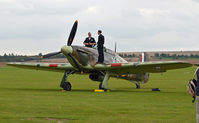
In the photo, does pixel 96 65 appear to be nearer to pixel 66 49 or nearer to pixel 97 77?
pixel 97 77

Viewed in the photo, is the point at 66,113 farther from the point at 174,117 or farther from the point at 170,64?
the point at 170,64

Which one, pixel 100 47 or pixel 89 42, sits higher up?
pixel 89 42

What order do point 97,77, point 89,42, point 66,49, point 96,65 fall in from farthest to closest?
point 97,77
point 89,42
point 96,65
point 66,49

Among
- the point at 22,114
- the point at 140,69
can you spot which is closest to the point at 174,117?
the point at 22,114

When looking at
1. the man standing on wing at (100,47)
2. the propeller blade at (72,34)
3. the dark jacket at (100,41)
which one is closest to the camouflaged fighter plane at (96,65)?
the propeller blade at (72,34)

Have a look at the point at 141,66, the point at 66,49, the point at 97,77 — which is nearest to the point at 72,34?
the point at 66,49

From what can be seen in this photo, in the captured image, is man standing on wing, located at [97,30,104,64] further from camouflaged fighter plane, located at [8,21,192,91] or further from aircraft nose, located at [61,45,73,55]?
aircraft nose, located at [61,45,73,55]

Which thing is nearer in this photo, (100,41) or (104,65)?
(100,41)

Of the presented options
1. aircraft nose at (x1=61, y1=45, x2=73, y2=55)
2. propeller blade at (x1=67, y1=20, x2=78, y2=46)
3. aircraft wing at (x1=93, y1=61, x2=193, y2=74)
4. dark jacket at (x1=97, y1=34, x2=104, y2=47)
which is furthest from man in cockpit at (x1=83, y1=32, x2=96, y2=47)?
aircraft nose at (x1=61, y1=45, x2=73, y2=55)

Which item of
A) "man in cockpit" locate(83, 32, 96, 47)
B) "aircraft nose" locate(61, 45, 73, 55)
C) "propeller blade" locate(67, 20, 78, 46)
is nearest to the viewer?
"aircraft nose" locate(61, 45, 73, 55)

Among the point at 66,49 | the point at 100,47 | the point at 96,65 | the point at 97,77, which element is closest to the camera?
the point at 66,49

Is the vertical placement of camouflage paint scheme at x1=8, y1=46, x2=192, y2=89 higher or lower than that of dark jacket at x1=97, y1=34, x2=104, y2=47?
lower

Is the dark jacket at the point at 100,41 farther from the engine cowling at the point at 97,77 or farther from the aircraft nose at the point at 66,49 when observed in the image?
→ the engine cowling at the point at 97,77

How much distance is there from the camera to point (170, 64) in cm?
2023
